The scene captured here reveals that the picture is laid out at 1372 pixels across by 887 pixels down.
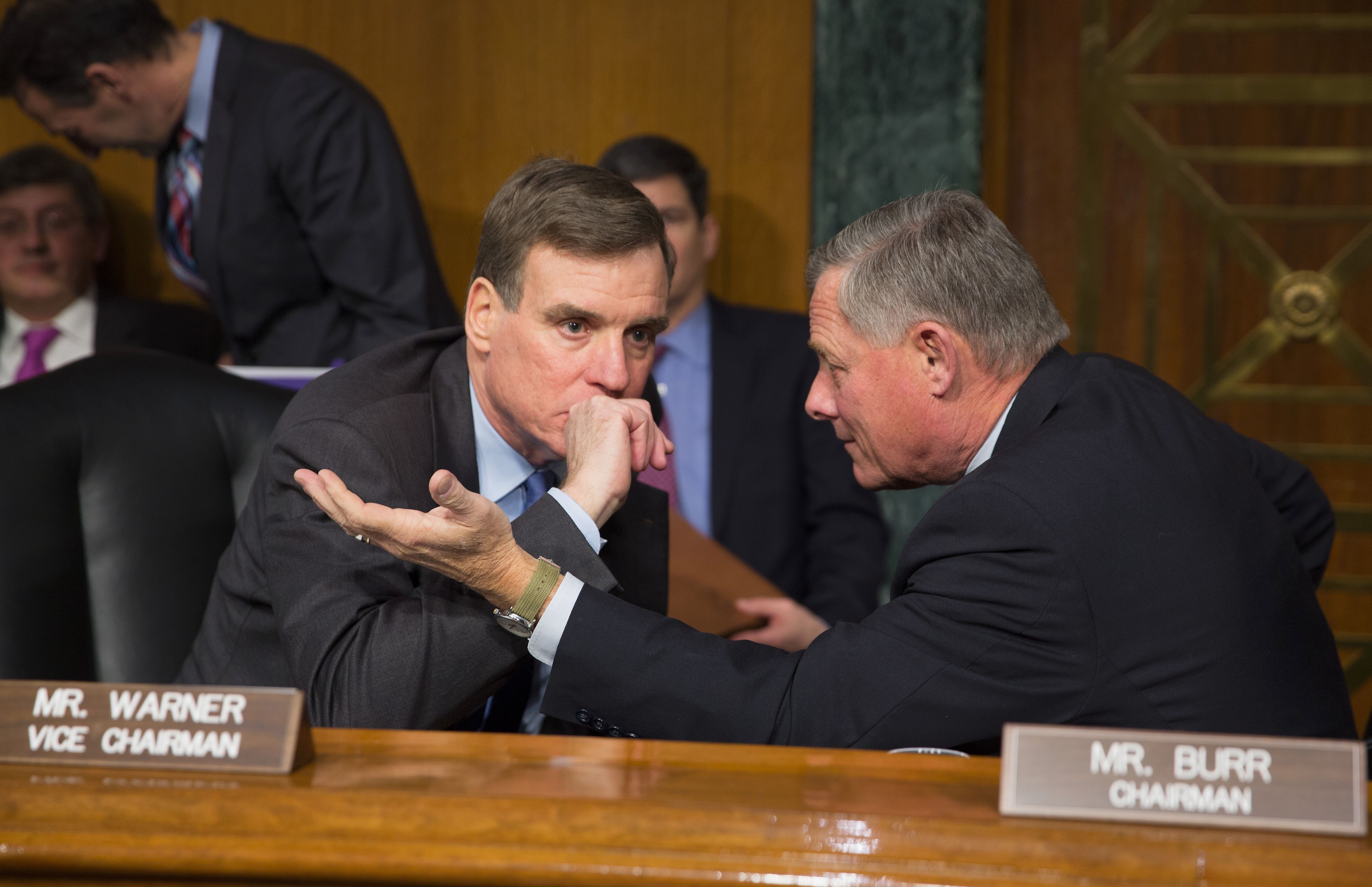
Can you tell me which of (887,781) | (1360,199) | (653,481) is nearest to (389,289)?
(653,481)

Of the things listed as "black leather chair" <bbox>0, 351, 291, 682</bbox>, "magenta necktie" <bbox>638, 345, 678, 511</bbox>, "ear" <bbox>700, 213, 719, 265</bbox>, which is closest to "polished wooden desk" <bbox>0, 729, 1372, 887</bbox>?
"black leather chair" <bbox>0, 351, 291, 682</bbox>

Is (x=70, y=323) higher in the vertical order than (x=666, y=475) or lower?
higher

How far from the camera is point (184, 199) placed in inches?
106

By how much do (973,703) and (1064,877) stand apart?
0.48m

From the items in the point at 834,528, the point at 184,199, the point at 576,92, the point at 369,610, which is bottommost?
the point at 834,528

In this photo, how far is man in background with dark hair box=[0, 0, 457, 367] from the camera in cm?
252

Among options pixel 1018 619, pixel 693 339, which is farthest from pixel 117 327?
pixel 1018 619

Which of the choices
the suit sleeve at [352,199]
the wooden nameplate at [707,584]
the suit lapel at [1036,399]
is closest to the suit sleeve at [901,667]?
the suit lapel at [1036,399]

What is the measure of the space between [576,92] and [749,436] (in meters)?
1.27

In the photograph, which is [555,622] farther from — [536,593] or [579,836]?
[579,836]

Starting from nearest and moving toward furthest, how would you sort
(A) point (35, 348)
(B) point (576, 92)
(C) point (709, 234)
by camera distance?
1. (C) point (709, 234)
2. (A) point (35, 348)
3. (B) point (576, 92)

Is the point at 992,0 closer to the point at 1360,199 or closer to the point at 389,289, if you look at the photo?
the point at 1360,199

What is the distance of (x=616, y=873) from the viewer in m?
0.79

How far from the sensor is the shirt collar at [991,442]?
149 centimetres
